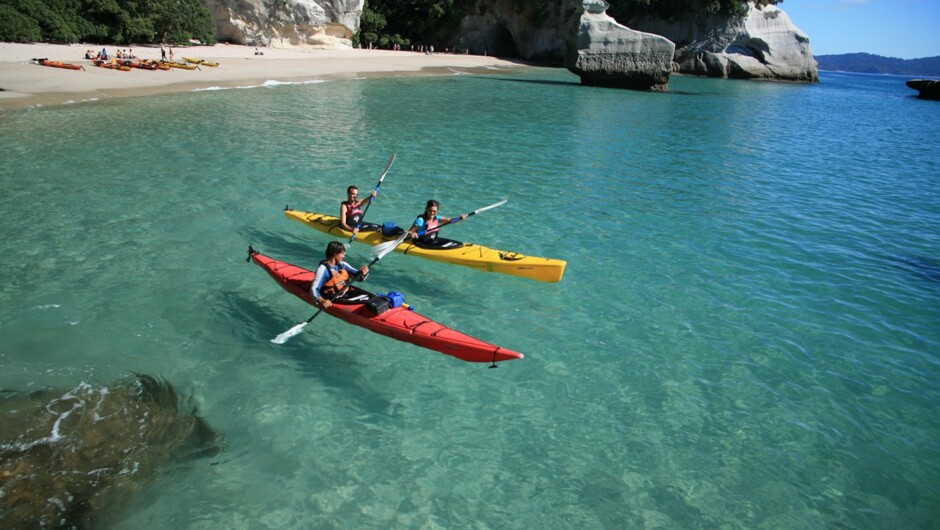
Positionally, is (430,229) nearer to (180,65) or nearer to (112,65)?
(112,65)

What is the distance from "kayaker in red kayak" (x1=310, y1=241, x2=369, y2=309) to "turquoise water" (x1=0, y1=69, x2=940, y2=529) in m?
0.67

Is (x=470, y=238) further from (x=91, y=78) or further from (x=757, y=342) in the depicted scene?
(x=91, y=78)

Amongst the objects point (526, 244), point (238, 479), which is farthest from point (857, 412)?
point (238, 479)

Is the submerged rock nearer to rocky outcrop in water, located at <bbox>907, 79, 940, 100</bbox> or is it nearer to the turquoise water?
the turquoise water

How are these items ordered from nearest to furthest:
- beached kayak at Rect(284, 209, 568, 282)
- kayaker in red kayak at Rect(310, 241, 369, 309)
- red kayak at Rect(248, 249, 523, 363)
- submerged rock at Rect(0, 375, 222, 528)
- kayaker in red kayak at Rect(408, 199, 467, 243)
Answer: submerged rock at Rect(0, 375, 222, 528) < red kayak at Rect(248, 249, 523, 363) < kayaker in red kayak at Rect(310, 241, 369, 309) < beached kayak at Rect(284, 209, 568, 282) < kayaker in red kayak at Rect(408, 199, 467, 243)

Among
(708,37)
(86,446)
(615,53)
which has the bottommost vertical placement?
(86,446)

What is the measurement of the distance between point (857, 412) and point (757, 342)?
5.38ft

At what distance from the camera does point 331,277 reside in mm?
7977

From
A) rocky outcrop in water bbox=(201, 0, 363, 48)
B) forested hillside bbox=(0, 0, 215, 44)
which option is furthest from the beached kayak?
rocky outcrop in water bbox=(201, 0, 363, 48)

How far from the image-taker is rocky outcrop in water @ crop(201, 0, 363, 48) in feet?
148

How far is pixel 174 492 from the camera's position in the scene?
5375mm

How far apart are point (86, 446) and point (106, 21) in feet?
135

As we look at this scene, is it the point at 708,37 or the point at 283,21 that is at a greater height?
the point at 708,37

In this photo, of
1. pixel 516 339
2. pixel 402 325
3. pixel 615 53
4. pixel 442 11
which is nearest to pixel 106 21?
pixel 442 11
